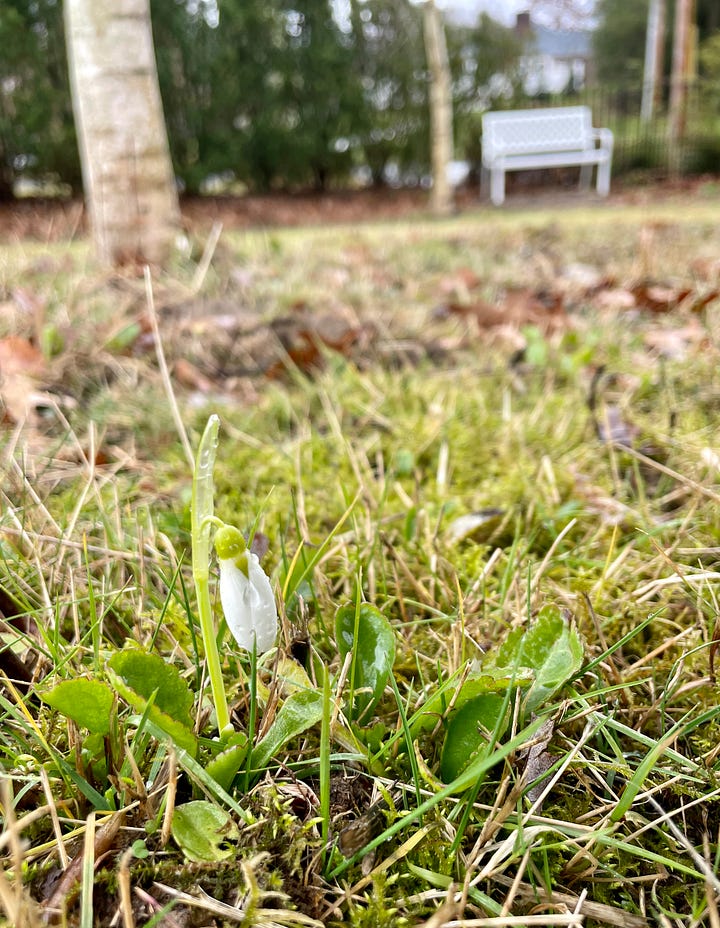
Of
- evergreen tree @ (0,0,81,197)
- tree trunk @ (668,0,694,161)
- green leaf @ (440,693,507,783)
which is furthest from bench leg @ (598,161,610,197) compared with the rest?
green leaf @ (440,693,507,783)

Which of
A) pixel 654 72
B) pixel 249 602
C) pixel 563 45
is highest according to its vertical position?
pixel 563 45

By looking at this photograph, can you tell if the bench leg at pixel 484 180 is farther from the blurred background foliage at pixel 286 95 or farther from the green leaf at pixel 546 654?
the green leaf at pixel 546 654

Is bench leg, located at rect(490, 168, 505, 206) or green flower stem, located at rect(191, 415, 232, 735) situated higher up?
green flower stem, located at rect(191, 415, 232, 735)

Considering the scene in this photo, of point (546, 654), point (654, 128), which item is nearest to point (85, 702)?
point (546, 654)

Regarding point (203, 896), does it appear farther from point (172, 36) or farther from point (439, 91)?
point (172, 36)

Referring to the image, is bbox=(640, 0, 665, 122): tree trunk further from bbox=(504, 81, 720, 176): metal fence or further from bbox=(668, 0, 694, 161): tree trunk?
bbox=(668, 0, 694, 161): tree trunk

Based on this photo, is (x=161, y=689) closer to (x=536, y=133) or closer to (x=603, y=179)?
(x=603, y=179)

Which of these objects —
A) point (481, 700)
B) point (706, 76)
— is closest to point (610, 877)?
point (481, 700)
